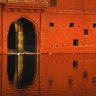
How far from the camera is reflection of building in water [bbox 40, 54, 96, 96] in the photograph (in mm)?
21647

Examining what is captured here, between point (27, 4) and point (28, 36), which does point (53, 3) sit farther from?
point (28, 36)

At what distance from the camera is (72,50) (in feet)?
147

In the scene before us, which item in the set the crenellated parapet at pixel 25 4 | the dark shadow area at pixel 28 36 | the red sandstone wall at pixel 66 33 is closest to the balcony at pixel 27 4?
the crenellated parapet at pixel 25 4

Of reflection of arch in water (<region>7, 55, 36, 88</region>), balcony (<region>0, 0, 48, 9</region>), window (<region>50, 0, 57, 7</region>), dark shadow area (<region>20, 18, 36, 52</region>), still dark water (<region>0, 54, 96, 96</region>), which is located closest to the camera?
still dark water (<region>0, 54, 96, 96</region>)

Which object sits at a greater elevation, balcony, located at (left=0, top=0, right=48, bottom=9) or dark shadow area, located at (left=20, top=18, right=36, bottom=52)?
balcony, located at (left=0, top=0, right=48, bottom=9)

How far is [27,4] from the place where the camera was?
41.9m

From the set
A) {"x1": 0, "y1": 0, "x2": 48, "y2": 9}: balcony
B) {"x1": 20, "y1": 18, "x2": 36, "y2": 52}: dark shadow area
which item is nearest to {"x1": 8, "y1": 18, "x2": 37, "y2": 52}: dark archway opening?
{"x1": 20, "y1": 18, "x2": 36, "y2": 52}: dark shadow area

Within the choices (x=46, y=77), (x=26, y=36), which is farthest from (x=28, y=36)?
(x=46, y=77)

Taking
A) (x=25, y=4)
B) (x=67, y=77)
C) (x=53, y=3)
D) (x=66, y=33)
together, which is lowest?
(x=67, y=77)

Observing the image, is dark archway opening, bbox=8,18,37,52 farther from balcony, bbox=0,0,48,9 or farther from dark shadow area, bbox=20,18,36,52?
balcony, bbox=0,0,48,9

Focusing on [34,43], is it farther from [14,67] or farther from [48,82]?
[48,82]

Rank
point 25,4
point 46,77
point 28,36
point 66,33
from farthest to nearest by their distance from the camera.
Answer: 1. point 28,36
2. point 66,33
3. point 25,4
4. point 46,77

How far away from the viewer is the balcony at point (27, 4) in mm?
41375

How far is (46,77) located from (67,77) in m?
1.29
